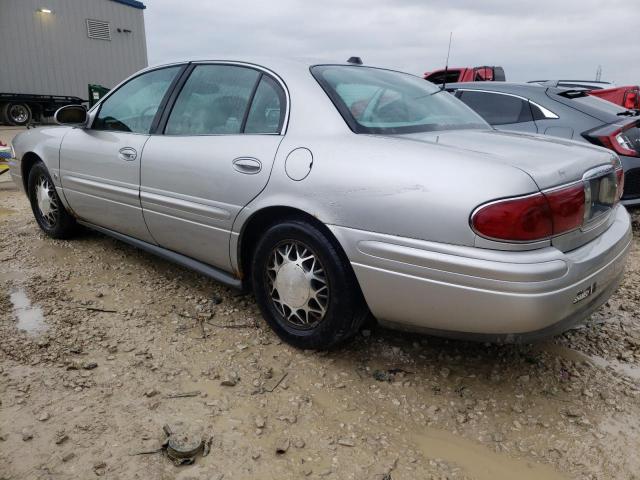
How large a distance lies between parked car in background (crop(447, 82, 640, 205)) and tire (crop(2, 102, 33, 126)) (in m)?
17.8

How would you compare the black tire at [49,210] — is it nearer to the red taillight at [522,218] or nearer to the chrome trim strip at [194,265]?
the chrome trim strip at [194,265]

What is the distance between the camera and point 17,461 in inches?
73.5

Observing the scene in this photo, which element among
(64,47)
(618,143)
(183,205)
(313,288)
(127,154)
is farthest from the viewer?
(64,47)

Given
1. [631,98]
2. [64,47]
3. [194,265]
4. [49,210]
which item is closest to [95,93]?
[64,47]

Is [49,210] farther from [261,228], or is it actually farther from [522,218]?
[522,218]

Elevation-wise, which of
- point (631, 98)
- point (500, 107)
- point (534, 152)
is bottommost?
Answer: point (534, 152)

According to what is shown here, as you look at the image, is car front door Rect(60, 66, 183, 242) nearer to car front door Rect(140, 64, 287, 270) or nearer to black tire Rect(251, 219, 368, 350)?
car front door Rect(140, 64, 287, 270)

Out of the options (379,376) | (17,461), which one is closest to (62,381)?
(17,461)

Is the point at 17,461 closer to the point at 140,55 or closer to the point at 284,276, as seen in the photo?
the point at 284,276

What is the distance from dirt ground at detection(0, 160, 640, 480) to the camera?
1.90 m

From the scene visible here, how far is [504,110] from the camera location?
5234 mm

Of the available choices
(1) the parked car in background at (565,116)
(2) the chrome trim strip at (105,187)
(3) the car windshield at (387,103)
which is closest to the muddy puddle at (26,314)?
(2) the chrome trim strip at (105,187)

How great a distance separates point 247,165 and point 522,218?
1.34m

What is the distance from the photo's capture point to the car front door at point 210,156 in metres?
2.61
